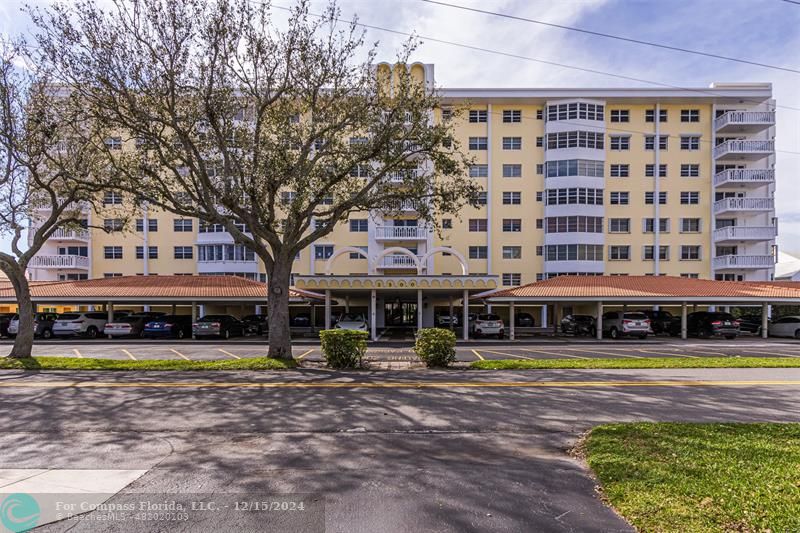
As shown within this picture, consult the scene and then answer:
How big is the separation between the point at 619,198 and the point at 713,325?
17.0m

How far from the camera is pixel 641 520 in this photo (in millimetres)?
3941

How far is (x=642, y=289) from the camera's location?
2845 cm

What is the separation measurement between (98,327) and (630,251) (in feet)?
137

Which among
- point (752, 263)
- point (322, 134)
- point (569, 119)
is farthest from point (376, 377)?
point (752, 263)

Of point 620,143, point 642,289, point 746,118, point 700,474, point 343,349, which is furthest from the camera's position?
point 620,143

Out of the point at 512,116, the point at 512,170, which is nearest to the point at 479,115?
the point at 512,116

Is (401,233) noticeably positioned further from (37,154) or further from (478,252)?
(37,154)

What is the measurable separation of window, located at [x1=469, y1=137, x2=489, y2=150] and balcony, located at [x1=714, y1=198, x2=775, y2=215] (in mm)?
21076

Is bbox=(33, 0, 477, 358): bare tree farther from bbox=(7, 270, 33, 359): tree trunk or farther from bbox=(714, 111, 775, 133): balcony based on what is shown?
bbox=(714, 111, 775, 133): balcony

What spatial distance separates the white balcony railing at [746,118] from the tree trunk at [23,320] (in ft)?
163

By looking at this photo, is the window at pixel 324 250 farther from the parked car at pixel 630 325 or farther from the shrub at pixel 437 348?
→ the shrub at pixel 437 348

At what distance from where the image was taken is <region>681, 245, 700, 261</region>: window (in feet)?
140

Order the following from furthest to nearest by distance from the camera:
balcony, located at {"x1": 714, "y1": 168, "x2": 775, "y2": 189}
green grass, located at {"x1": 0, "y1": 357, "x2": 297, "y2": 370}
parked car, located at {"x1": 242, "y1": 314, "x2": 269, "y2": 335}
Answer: balcony, located at {"x1": 714, "y1": 168, "x2": 775, "y2": 189}
parked car, located at {"x1": 242, "y1": 314, "x2": 269, "y2": 335}
green grass, located at {"x1": 0, "y1": 357, "x2": 297, "y2": 370}

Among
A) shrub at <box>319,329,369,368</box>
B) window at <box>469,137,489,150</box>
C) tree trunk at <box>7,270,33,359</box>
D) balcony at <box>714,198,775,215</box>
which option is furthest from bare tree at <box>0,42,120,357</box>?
balcony at <box>714,198,775,215</box>
